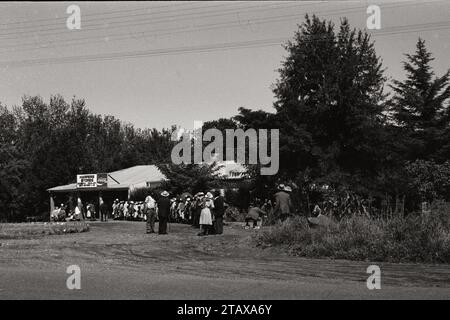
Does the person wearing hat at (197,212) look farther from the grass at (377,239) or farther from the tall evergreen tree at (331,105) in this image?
the tall evergreen tree at (331,105)

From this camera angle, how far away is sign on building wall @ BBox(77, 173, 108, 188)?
178 feet

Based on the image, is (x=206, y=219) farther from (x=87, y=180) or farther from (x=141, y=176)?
(x=141, y=176)

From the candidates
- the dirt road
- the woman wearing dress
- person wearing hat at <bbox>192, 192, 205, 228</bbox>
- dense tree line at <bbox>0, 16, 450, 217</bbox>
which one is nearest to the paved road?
the dirt road

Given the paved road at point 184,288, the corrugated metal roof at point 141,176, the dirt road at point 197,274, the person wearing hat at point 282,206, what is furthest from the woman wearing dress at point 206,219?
the corrugated metal roof at point 141,176

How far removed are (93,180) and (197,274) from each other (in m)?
43.0

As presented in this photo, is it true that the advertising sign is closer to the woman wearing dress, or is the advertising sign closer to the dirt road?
the woman wearing dress

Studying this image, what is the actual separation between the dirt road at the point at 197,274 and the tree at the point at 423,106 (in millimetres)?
41930

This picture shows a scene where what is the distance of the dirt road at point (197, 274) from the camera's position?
34.4 ft

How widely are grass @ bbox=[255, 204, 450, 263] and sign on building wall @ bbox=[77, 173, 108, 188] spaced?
122 ft

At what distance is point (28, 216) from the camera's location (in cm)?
6775

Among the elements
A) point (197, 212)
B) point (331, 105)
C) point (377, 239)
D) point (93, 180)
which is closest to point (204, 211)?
point (197, 212)

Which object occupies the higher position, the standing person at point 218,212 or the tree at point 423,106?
the tree at point 423,106
